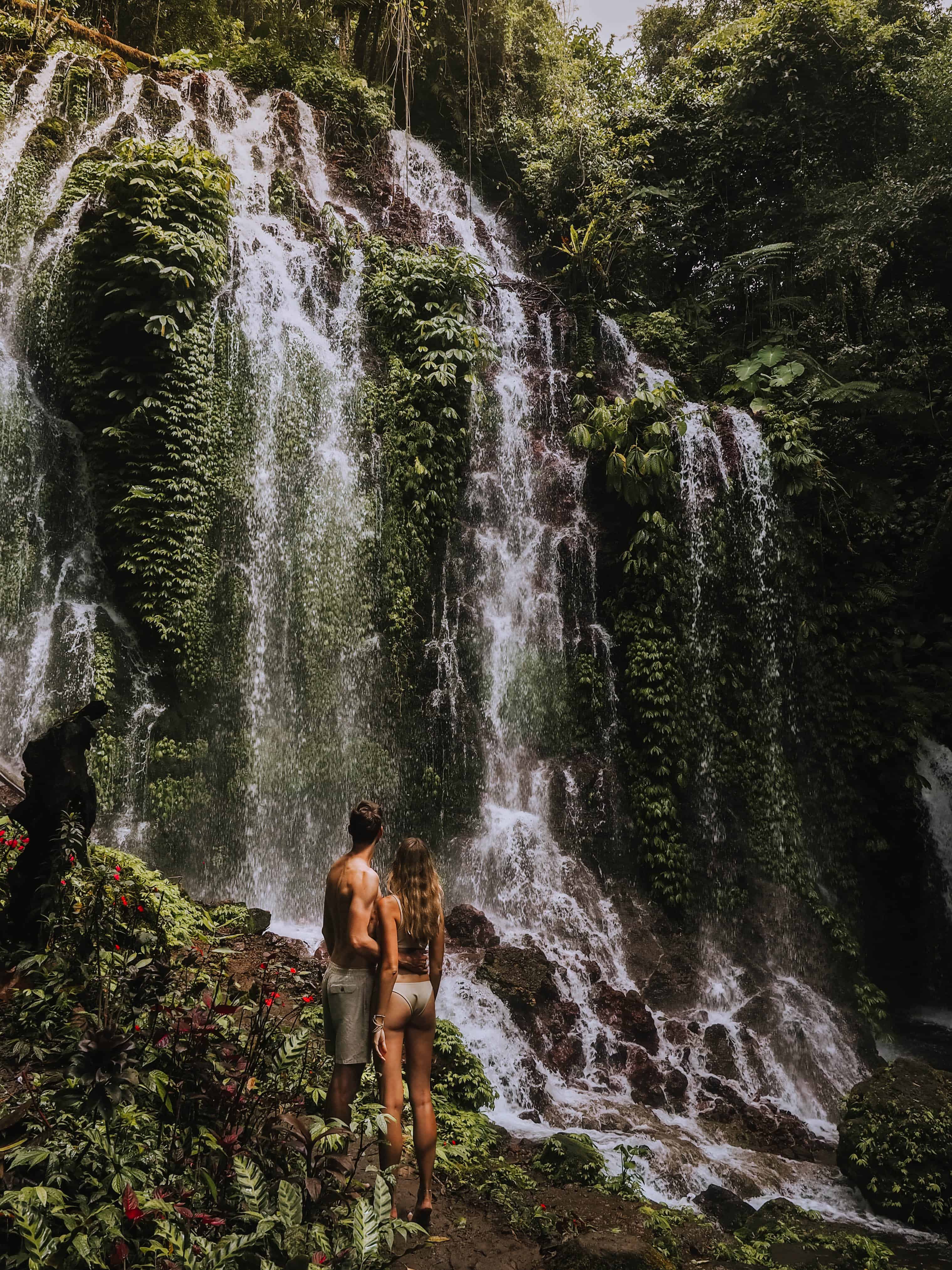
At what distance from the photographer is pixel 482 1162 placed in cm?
512

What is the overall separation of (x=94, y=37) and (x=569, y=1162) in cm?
→ 1602

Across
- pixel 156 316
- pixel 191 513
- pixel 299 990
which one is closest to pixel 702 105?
pixel 156 316

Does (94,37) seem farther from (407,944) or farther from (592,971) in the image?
(592,971)

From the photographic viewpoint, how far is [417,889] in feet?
12.5

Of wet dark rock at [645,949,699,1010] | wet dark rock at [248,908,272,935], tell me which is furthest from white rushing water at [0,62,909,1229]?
wet dark rock at [248,908,272,935]

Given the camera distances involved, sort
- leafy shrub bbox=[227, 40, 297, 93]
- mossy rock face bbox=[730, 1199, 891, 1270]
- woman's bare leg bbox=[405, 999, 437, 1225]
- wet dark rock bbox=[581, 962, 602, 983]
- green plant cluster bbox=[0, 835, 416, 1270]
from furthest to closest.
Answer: leafy shrub bbox=[227, 40, 297, 93] < wet dark rock bbox=[581, 962, 602, 983] < mossy rock face bbox=[730, 1199, 891, 1270] < woman's bare leg bbox=[405, 999, 437, 1225] < green plant cluster bbox=[0, 835, 416, 1270]

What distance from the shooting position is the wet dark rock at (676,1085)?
7.47m

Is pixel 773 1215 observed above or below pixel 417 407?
A: below

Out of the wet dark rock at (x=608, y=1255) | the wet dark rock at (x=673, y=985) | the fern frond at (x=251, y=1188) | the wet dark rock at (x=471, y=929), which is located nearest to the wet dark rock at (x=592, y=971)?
the wet dark rock at (x=673, y=985)

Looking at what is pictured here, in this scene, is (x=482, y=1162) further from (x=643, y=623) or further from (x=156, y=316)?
(x=156, y=316)

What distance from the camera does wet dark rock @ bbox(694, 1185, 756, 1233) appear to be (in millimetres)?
5680

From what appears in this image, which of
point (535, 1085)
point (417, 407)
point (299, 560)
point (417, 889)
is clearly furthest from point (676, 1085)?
point (417, 407)

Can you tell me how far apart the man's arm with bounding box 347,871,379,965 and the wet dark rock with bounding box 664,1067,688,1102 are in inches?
210

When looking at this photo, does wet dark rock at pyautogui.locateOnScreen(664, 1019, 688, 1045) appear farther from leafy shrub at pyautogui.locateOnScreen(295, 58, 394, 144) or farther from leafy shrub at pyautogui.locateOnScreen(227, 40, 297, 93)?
leafy shrub at pyautogui.locateOnScreen(227, 40, 297, 93)
